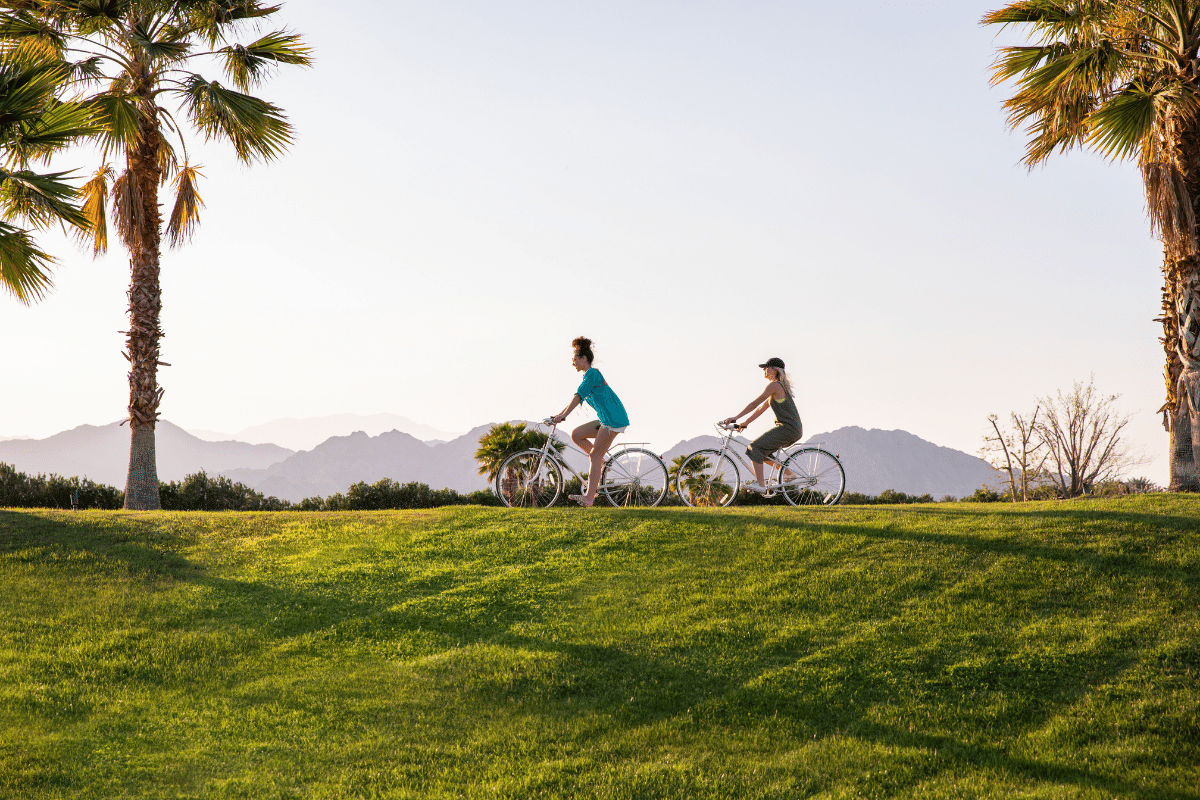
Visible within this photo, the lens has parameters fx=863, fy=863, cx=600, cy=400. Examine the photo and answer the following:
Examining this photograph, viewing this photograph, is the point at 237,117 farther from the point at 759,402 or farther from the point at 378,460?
the point at 378,460

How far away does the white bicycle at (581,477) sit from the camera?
41.7ft

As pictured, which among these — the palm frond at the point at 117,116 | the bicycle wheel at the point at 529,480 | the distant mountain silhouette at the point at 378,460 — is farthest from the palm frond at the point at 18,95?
the distant mountain silhouette at the point at 378,460

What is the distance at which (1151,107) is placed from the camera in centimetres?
1331

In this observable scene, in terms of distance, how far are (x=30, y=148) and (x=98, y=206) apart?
16.9 feet

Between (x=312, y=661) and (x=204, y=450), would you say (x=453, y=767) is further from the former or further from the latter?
(x=204, y=450)

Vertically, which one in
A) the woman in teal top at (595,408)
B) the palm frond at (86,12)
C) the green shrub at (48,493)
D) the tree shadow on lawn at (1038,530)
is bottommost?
the tree shadow on lawn at (1038,530)

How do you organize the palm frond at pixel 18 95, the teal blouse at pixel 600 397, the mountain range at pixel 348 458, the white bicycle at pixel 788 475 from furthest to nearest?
the mountain range at pixel 348 458
the white bicycle at pixel 788 475
the teal blouse at pixel 600 397
the palm frond at pixel 18 95

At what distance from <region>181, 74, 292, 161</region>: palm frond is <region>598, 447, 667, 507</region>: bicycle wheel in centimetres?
963

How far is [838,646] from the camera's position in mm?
7617

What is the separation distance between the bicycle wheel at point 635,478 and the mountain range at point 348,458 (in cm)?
11238

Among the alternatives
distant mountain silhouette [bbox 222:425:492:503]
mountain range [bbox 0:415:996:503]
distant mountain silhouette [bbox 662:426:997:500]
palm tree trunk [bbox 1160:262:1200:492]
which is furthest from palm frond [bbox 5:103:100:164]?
distant mountain silhouette [bbox 222:425:492:503]

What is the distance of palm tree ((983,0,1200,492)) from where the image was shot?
→ 1298 centimetres

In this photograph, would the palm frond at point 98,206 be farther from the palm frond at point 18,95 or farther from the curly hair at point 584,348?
the curly hair at point 584,348

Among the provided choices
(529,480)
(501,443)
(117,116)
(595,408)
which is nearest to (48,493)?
(117,116)
